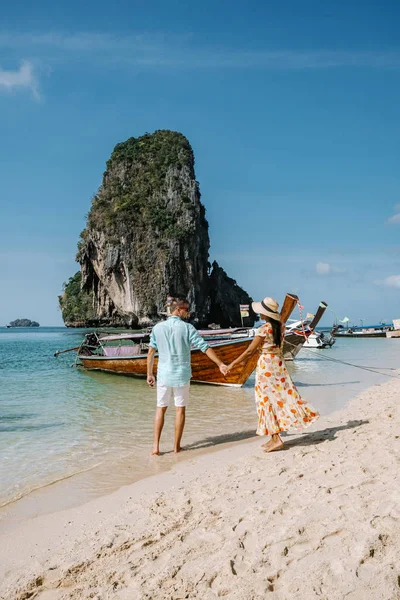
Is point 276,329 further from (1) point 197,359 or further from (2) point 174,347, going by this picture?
(1) point 197,359

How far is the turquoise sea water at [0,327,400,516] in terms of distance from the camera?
5285mm

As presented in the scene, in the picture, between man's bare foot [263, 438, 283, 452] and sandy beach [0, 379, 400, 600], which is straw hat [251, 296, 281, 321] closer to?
man's bare foot [263, 438, 283, 452]

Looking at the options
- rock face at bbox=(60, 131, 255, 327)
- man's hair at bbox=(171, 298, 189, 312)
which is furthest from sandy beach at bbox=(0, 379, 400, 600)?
rock face at bbox=(60, 131, 255, 327)

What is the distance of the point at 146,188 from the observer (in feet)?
230

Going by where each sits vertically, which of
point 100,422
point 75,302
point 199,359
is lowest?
point 100,422

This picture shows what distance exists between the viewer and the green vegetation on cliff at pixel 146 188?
66.8 meters

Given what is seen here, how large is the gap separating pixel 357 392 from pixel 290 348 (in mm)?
7330

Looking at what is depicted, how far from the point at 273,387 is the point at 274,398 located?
0.39 ft

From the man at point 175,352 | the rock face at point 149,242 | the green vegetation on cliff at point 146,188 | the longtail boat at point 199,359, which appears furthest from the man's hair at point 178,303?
the green vegetation on cliff at point 146,188

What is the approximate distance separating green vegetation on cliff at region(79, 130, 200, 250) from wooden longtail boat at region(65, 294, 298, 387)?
48.9m

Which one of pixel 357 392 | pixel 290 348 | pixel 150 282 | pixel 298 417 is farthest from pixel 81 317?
pixel 298 417

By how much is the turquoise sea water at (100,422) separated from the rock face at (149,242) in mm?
49542

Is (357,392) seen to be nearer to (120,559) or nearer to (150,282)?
(120,559)

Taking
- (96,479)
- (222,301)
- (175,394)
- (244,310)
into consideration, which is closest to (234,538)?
(96,479)
